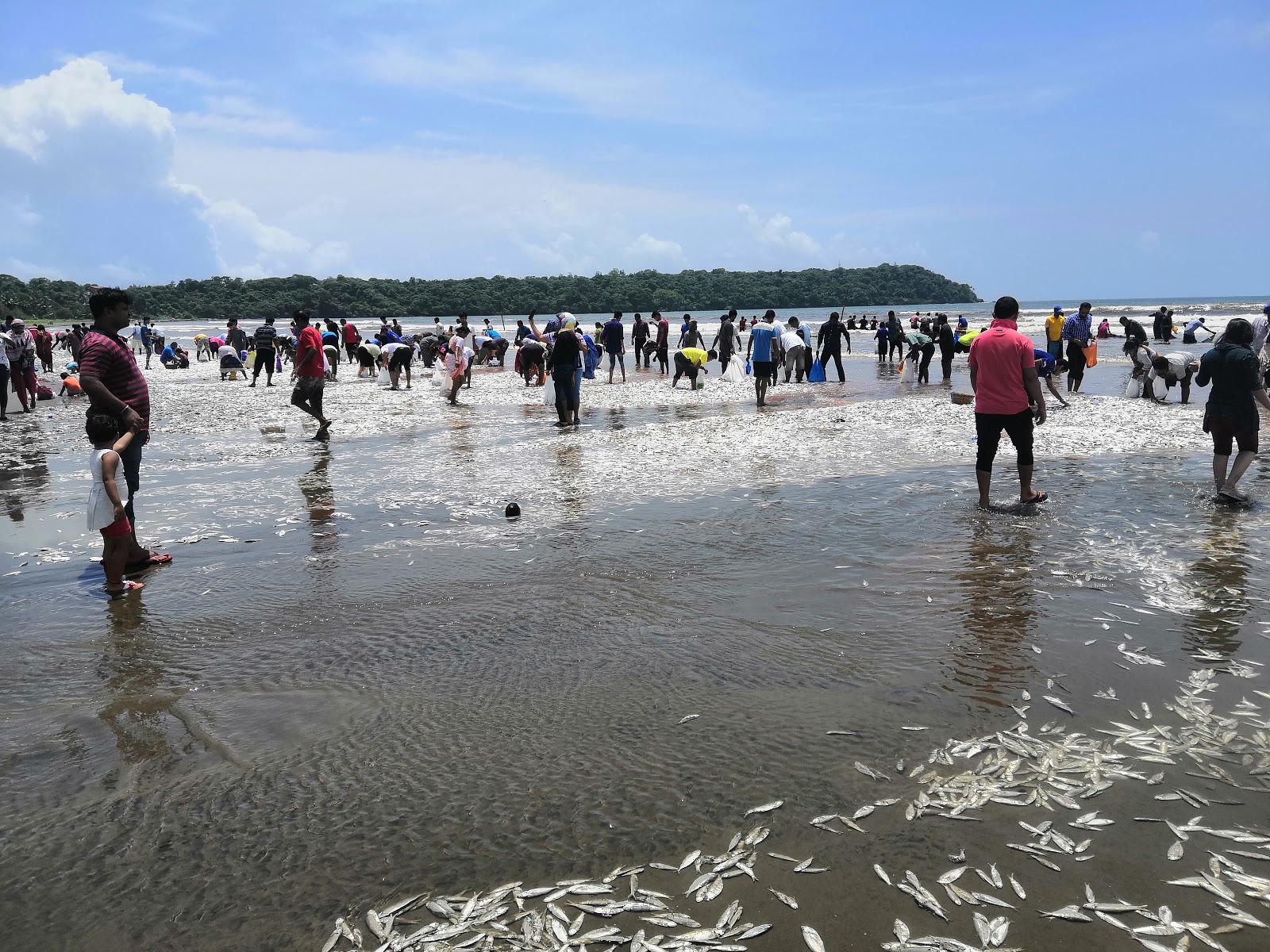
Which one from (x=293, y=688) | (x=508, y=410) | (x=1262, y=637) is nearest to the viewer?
(x=293, y=688)

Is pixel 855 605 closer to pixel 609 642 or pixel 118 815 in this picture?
pixel 609 642

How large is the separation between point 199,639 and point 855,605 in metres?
4.59

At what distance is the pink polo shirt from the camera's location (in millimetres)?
9078

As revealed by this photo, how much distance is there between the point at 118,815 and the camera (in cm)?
383

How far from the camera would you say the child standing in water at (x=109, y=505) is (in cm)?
677

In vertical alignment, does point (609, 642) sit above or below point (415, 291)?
below

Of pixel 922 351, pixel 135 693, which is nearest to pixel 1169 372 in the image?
pixel 922 351

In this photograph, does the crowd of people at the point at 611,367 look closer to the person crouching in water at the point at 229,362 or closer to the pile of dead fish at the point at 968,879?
the person crouching in water at the point at 229,362

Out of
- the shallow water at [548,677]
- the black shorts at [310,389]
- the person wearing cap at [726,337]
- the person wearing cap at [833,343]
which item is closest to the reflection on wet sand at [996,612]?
the shallow water at [548,677]

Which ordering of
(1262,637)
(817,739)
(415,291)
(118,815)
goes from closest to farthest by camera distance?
1. (118,815)
2. (817,739)
3. (1262,637)
4. (415,291)

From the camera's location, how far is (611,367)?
92.8 feet

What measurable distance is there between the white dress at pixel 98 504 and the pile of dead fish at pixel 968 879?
4.93 m

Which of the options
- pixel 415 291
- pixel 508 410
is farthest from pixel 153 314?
pixel 508 410

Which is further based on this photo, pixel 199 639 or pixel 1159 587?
pixel 1159 587
